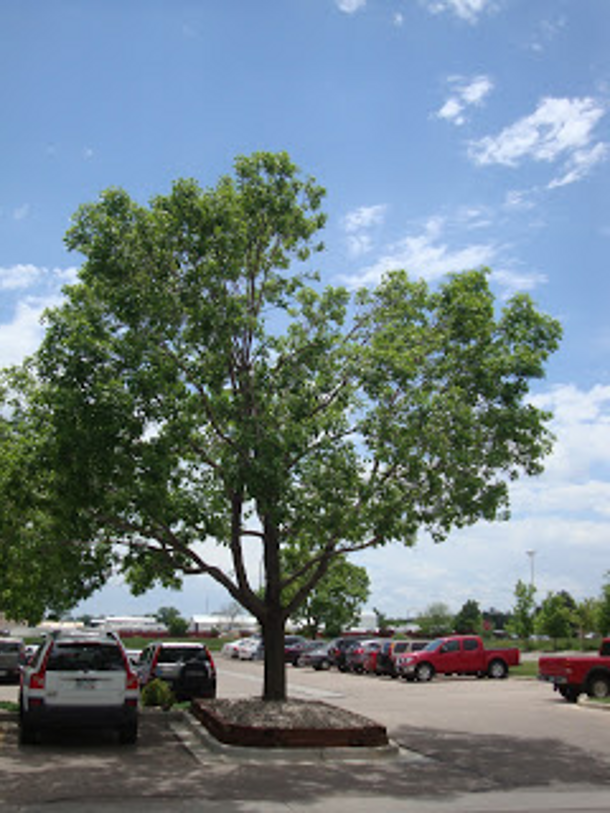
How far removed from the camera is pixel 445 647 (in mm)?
35344

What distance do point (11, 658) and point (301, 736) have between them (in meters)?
19.4

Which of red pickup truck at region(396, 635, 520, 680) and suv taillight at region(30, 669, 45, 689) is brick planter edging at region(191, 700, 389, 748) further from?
red pickup truck at region(396, 635, 520, 680)

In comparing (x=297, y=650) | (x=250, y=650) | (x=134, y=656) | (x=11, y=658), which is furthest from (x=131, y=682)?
(x=250, y=650)

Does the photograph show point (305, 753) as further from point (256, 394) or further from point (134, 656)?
point (134, 656)

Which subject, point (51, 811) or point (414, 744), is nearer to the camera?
point (51, 811)

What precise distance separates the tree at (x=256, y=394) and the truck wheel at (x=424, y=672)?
19148 millimetres

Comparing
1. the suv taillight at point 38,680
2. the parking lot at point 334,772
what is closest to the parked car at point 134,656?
the parking lot at point 334,772

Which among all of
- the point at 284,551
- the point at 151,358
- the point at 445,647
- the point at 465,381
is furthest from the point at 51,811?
the point at 445,647

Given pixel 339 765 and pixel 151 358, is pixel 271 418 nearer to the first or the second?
pixel 151 358

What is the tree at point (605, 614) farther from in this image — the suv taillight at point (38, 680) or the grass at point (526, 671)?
the suv taillight at point (38, 680)

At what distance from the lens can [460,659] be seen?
35469mm

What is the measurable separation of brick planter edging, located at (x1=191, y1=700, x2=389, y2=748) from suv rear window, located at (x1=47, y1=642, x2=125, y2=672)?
192cm

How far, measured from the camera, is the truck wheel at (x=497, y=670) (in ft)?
116

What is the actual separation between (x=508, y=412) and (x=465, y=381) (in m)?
0.88
